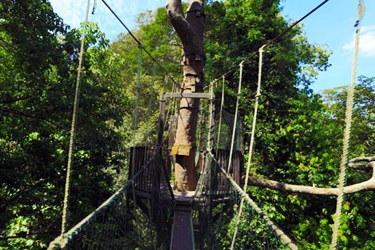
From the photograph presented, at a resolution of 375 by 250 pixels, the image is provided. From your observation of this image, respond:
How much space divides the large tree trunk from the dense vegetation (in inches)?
16.6

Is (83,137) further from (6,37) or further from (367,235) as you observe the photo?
(367,235)

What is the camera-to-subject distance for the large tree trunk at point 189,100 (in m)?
3.39

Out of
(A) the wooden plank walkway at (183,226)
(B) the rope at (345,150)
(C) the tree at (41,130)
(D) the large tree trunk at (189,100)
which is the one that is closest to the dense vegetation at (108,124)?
(C) the tree at (41,130)

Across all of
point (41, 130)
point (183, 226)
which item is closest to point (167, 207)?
point (183, 226)

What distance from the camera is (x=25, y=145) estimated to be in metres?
2.96

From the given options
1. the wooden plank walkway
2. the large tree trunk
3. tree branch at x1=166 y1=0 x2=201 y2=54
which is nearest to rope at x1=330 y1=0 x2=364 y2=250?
the wooden plank walkway

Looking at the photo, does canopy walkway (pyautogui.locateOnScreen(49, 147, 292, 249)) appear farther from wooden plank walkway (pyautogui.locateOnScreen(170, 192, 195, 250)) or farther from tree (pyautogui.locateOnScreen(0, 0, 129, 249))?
tree (pyautogui.locateOnScreen(0, 0, 129, 249))

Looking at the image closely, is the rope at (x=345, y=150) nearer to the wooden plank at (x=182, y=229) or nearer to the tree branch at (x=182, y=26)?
the wooden plank at (x=182, y=229)

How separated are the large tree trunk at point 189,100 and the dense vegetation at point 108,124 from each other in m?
0.42

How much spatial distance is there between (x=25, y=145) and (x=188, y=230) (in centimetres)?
173

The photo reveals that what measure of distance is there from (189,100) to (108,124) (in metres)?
0.94

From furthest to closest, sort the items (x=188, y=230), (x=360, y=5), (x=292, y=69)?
(x=292, y=69), (x=188, y=230), (x=360, y=5)

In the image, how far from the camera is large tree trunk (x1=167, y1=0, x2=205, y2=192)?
11.1 ft

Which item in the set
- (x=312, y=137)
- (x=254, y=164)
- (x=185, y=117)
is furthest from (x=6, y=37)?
(x=312, y=137)
